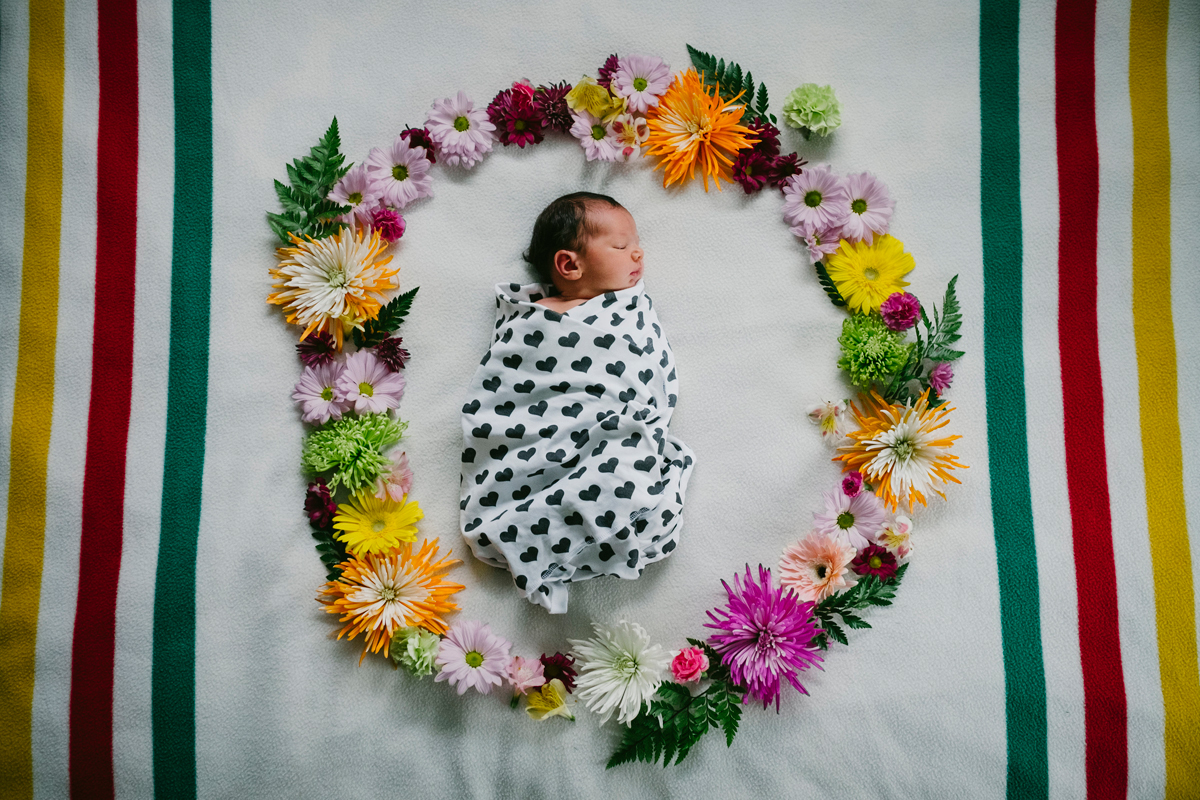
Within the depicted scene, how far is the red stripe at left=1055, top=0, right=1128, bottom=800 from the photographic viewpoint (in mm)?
1119

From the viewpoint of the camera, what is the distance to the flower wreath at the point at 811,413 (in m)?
1.09

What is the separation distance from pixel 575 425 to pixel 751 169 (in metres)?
0.51

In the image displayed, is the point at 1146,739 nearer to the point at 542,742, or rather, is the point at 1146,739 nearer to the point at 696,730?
the point at 696,730

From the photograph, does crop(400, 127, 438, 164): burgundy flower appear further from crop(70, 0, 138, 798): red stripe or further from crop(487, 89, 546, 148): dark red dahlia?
crop(70, 0, 138, 798): red stripe

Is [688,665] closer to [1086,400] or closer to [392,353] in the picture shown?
[392,353]

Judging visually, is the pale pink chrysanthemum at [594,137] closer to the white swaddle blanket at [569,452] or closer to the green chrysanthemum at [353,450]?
the white swaddle blanket at [569,452]

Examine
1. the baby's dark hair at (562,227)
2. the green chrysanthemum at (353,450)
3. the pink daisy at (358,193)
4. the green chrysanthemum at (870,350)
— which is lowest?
the green chrysanthemum at (353,450)

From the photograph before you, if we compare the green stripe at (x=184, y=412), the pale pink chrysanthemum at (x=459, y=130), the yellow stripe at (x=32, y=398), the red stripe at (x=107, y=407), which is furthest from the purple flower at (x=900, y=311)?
the yellow stripe at (x=32, y=398)

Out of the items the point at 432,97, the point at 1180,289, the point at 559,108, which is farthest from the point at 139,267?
the point at 1180,289

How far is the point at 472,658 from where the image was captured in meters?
1.09

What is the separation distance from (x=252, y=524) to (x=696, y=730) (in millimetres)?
738

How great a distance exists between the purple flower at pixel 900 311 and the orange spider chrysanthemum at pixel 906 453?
11 centimetres

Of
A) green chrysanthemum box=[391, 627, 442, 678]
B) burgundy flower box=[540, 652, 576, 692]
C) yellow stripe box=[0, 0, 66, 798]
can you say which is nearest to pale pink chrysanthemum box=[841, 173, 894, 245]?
burgundy flower box=[540, 652, 576, 692]

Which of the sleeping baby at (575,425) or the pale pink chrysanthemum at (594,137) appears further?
the pale pink chrysanthemum at (594,137)
